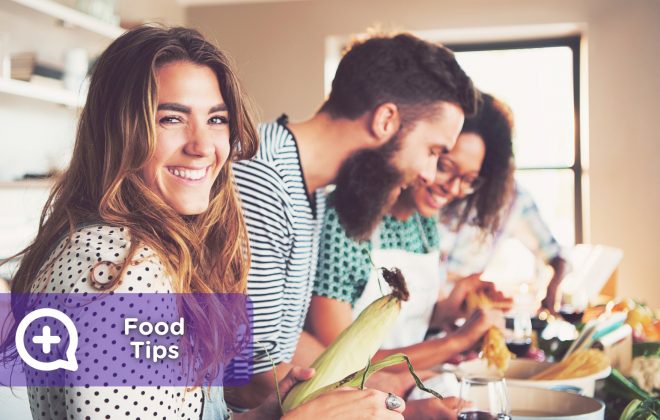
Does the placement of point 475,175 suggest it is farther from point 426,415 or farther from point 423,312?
point 426,415

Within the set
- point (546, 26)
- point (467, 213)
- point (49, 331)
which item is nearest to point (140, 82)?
point (49, 331)

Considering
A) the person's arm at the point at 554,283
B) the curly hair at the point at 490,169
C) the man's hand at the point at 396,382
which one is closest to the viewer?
the man's hand at the point at 396,382

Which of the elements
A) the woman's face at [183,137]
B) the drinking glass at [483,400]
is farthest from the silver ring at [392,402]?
the woman's face at [183,137]

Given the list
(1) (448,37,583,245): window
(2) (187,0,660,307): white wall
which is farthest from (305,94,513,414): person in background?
(1) (448,37,583,245): window

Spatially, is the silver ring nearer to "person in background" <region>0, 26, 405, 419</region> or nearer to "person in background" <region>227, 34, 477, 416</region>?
"person in background" <region>0, 26, 405, 419</region>

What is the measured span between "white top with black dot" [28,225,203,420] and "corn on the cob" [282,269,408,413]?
21 cm

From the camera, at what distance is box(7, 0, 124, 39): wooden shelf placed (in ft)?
11.0

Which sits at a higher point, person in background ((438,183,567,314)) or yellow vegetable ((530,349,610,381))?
yellow vegetable ((530,349,610,381))

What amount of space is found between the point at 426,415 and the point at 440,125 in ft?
2.61

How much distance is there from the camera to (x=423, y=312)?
2174 mm

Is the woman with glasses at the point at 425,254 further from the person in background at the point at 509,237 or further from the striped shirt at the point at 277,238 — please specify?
the person in background at the point at 509,237

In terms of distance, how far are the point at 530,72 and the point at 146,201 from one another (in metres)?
4.51

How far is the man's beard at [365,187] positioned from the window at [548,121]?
3317 mm

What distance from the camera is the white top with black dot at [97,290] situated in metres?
0.77
